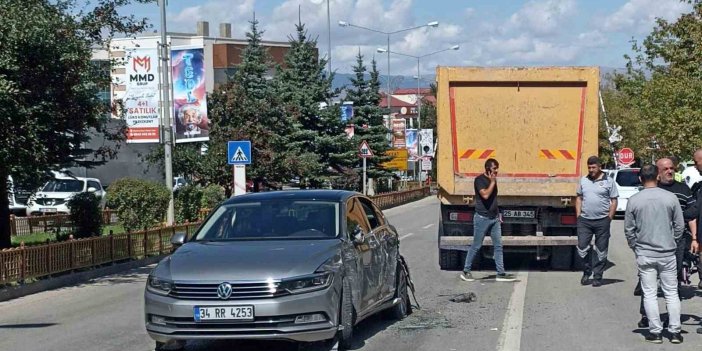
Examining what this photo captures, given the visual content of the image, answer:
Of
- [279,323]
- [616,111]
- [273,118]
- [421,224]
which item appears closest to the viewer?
[279,323]

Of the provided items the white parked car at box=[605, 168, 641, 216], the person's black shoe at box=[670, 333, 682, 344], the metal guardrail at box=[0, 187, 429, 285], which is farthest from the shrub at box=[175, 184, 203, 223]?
the person's black shoe at box=[670, 333, 682, 344]

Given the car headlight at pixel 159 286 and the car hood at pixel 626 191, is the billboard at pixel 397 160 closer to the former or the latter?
the car hood at pixel 626 191

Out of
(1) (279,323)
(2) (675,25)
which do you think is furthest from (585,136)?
(2) (675,25)

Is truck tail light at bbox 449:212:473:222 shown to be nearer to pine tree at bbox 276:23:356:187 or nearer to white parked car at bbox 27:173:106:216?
white parked car at bbox 27:173:106:216

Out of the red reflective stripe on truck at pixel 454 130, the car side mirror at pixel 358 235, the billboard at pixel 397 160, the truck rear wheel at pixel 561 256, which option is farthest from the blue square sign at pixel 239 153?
the billboard at pixel 397 160

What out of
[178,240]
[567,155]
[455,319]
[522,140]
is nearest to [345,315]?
[178,240]

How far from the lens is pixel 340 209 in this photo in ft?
32.9

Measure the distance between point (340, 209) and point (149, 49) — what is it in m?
17.7

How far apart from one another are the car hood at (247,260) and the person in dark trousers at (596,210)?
633 centimetres

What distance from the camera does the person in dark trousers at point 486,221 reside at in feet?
49.8

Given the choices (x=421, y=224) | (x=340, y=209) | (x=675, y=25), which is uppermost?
(x=675, y=25)

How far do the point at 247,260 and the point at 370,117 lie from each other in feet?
140

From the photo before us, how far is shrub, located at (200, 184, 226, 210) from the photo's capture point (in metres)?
29.8

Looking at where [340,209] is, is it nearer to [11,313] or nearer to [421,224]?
[11,313]
